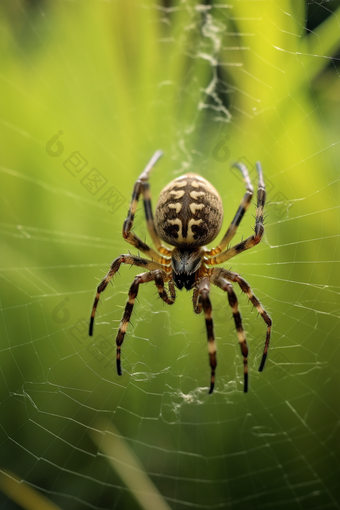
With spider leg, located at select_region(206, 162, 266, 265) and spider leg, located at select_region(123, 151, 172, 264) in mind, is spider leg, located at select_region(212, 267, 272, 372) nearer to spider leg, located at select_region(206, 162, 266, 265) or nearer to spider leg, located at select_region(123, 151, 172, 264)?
spider leg, located at select_region(206, 162, 266, 265)

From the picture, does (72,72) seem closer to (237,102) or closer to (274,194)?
(237,102)

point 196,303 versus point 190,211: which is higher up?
point 190,211

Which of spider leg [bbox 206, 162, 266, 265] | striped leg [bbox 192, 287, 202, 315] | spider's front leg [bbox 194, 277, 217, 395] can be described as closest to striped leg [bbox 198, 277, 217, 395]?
spider's front leg [bbox 194, 277, 217, 395]

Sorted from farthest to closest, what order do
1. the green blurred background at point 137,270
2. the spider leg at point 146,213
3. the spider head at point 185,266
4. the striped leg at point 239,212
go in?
the spider head at point 185,266
the spider leg at point 146,213
the striped leg at point 239,212
the green blurred background at point 137,270

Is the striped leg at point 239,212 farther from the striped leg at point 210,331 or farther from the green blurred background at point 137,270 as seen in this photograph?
the striped leg at point 210,331

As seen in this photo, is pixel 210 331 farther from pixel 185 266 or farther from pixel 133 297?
pixel 185 266

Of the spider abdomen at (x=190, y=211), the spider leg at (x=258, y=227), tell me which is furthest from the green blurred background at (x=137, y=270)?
the spider abdomen at (x=190, y=211)

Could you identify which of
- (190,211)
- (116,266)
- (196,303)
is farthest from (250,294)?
(116,266)
